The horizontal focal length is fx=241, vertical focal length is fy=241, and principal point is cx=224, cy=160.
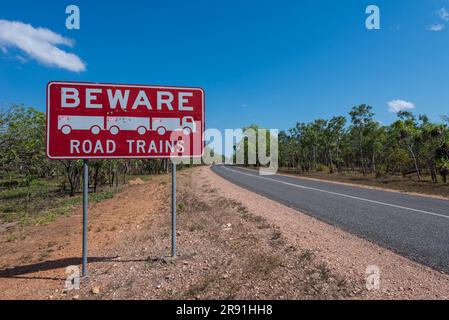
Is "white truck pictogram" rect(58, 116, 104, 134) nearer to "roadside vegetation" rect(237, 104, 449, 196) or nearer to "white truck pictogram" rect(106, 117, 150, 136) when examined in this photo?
"white truck pictogram" rect(106, 117, 150, 136)

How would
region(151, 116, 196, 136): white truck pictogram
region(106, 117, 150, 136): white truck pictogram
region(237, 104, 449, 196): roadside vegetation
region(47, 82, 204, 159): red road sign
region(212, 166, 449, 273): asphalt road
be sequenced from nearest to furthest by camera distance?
region(47, 82, 204, 159): red road sign, region(106, 117, 150, 136): white truck pictogram, region(151, 116, 196, 136): white truck pictogram, region(212, 166, 449, 273): asphalt road, region(237, 104, 449, 196): roadside vegetation

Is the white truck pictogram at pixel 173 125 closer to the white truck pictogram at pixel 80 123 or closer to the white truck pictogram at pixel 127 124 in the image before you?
the white truck pictogram at pixel 127 124

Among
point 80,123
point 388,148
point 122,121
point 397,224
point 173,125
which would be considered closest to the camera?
point 80,123

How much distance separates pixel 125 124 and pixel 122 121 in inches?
2.9

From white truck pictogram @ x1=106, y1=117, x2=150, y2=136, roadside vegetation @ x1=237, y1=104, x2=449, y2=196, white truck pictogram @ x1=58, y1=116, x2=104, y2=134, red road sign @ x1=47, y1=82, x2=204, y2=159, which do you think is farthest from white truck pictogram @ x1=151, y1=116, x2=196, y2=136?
roadside vegetation @ x1=237, y1=104, x2=449, y2=196

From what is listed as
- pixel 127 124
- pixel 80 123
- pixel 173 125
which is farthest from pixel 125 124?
pixel 173 125

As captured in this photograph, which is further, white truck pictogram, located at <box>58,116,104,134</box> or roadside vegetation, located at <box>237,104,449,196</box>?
roadside vegetation, located at <box>237,104,449,196</box>

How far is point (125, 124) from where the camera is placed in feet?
14.3

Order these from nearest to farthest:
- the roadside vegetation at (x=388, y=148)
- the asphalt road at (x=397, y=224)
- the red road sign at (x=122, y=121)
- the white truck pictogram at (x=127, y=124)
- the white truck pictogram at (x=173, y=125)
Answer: the red road sign at (x=122, y=121)
the white truck pictogram at (x=127, y=124)
the white truck pictogram at (x=173, y=125)
the asphalt road at (x=397, y=224)
the roadside vegetation at (x=388, y=148)

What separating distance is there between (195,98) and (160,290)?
3.29m

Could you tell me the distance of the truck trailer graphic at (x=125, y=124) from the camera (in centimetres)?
408

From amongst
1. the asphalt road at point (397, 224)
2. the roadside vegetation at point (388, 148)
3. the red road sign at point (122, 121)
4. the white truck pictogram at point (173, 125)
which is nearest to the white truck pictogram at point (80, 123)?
the red road sign at point (122, 121)

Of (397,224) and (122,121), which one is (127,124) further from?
(397,224)

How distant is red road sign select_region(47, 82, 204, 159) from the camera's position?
404cm
